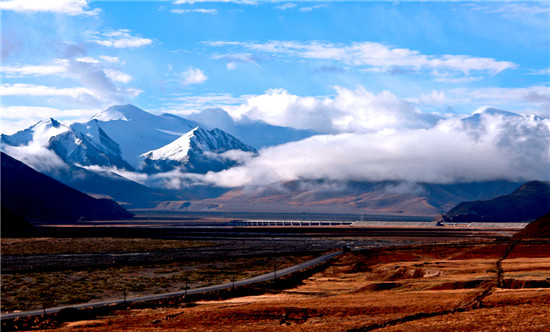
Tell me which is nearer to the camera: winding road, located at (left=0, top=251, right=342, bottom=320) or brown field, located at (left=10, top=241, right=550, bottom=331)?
brown field, located at (left=10, top=241, right=550, bottom=331)

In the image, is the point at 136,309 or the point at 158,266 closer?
the point at 136,309

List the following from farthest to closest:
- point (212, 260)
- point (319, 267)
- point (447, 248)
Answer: point (447, 248) → point (212, 260) → point (319, 267)

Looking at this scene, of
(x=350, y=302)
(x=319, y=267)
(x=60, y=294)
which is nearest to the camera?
(x=350, y=302)

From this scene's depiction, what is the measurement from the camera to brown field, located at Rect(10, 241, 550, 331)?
56.6 metres

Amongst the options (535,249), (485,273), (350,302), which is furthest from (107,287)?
(535,249)

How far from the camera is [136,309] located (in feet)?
244

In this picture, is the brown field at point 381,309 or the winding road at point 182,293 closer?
the brown field at point 381,309

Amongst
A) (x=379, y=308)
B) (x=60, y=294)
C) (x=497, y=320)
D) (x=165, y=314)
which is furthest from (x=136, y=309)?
(x=497, y=320)

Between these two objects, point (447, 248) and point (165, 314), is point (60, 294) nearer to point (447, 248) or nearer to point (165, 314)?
point (165, 314)

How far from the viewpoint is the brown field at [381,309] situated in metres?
56.6

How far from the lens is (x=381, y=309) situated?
64.8m

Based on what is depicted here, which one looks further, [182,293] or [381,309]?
[182,293]

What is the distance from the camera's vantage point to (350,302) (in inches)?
2788

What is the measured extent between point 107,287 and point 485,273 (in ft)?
171
